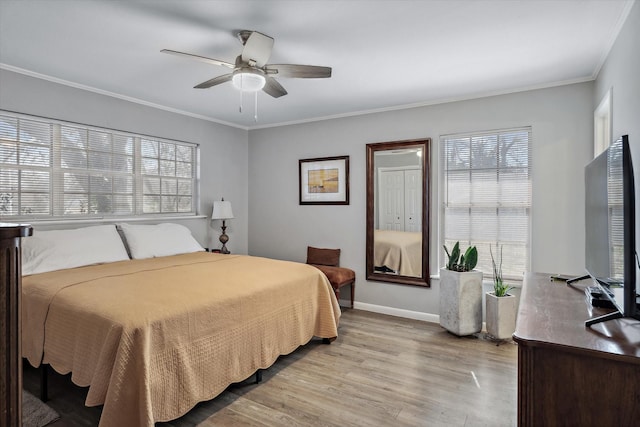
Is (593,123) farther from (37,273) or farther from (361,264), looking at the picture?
(37,273)

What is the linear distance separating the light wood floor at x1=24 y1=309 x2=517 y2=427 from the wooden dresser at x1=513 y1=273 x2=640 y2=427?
3.70 feet

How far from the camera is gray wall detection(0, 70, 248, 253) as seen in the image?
3.25 metres

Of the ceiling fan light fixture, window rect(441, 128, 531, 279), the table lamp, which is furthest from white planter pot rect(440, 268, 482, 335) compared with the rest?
the table lamp

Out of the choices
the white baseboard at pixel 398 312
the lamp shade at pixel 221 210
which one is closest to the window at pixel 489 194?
the white baseboard at pixel 398 312

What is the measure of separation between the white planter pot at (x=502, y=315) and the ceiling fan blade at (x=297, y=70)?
2565 mm

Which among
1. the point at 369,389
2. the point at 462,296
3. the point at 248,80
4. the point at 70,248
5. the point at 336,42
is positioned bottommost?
the point at 369,389

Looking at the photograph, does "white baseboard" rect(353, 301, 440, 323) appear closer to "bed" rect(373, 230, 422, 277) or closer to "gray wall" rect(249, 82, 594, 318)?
"gray wall" rect(249, 82, 594, 318)

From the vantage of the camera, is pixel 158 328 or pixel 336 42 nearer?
pixel 158 328

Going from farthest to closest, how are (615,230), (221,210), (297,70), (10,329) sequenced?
(221,210)
(297,70)
(615,230)
(10,329)

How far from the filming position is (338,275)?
13.8ft

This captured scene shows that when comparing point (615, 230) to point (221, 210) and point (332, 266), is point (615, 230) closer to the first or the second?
point (332, 266)

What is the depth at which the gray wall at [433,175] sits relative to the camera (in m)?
3.37

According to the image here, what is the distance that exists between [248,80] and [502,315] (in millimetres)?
3017

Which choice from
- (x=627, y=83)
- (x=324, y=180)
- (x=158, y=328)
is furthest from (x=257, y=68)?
(x=324, y=180)
